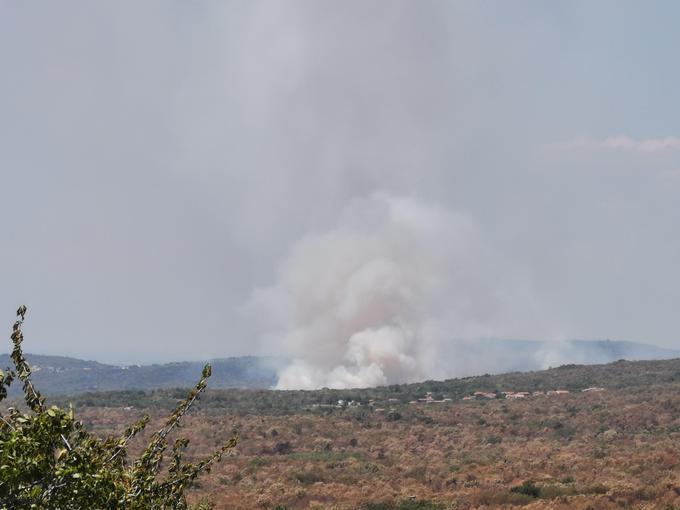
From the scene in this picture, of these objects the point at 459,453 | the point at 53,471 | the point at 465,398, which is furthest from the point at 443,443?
the point at 53,471

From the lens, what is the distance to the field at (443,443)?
35.1 meters

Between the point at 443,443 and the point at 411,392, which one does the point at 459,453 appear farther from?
the point at 411,392

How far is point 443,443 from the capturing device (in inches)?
2253

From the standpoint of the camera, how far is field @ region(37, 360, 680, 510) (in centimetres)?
3506

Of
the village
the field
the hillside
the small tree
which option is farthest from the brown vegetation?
the small tree

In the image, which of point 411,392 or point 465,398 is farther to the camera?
point 411,392

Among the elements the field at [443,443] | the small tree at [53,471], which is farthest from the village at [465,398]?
the small tree at [53,471]

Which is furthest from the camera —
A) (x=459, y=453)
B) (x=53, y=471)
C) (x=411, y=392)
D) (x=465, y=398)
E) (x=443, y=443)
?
(x=411, y=392)

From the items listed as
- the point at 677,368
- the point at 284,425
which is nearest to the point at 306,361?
the point at 677,368

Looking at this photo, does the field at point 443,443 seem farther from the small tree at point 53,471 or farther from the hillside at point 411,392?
the small tree at point 53,471

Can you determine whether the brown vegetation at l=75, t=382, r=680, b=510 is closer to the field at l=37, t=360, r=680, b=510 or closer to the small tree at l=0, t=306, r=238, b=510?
the field at l=37, t=360, r=680, b=510

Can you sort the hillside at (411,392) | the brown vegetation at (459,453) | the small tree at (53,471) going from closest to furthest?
the small tree at (53,471), the brown vegetation at (459,453), the hillside at (411,392)

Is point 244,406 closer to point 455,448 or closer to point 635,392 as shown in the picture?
point 455,448

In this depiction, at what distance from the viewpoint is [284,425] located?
6531 cm
